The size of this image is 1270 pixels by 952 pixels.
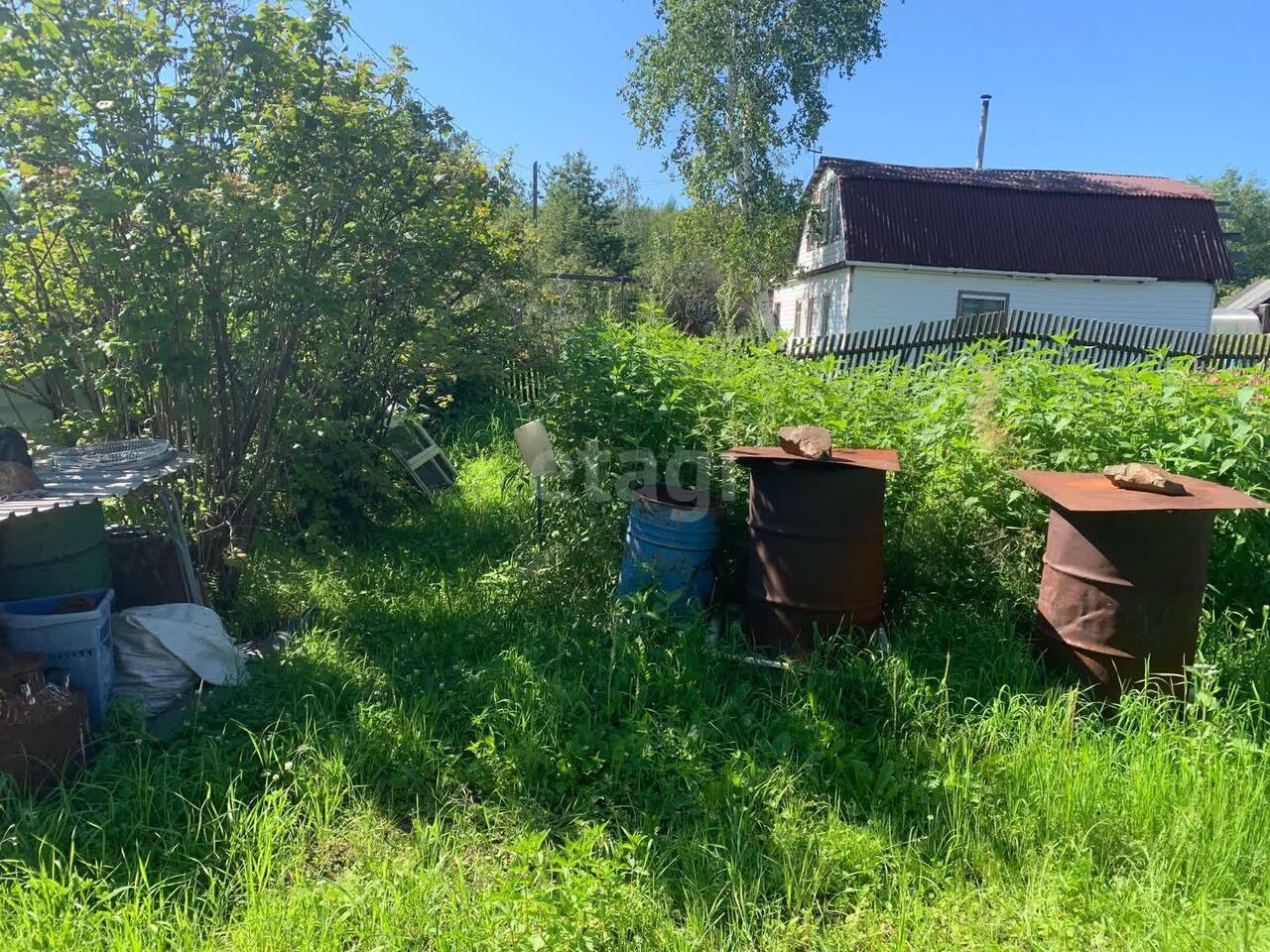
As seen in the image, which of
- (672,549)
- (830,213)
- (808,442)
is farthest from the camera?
(830,213)

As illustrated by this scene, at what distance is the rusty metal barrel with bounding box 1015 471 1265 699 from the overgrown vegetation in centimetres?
16

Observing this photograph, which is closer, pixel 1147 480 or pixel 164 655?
pixel 1147 480

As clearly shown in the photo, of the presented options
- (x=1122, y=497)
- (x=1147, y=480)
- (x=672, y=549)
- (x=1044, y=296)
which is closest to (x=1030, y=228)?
(x=1044, y=296)

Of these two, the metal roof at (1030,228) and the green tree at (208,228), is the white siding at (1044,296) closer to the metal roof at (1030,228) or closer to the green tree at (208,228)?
the metal roof at (1030,228)

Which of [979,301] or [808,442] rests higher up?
[979,301]

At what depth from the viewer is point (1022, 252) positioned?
1950cm

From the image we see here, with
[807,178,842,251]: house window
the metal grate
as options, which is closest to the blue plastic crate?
the metal grate

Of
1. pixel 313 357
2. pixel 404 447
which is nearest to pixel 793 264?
pixel 404 447

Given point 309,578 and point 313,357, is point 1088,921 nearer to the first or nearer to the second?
point 309,578

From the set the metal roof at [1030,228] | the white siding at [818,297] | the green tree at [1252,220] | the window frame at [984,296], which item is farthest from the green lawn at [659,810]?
the green tree at [1252,220]

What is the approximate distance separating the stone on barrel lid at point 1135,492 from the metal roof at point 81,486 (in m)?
3.83

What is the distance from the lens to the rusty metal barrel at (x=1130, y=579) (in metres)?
3.15

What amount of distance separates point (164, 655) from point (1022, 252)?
824 inches

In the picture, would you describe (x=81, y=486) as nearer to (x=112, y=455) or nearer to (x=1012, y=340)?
(x=112, y=455)
